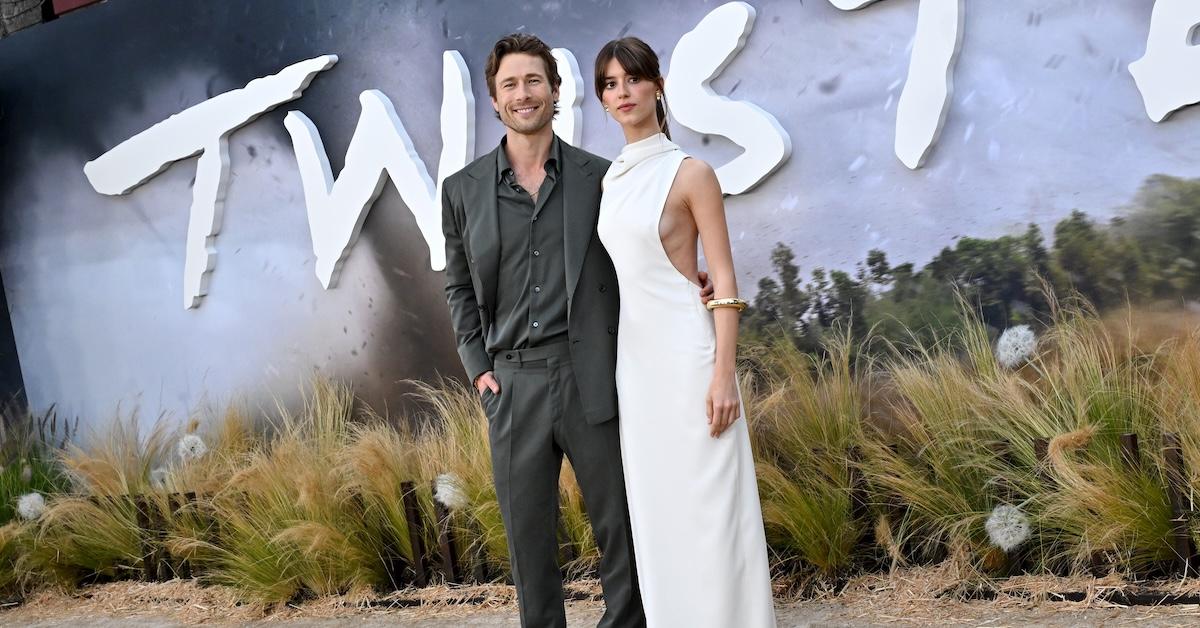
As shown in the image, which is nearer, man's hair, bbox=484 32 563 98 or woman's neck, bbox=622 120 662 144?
woman's neck, bbox=622 120 662 144

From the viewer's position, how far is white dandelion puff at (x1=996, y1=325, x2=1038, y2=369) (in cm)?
373

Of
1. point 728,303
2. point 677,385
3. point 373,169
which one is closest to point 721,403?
point 677,385

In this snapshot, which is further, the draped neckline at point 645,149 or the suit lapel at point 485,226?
the suit lapel at point 485,226

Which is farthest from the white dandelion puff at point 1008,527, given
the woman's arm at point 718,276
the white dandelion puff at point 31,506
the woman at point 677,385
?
the white dandelion puff at point 31,506

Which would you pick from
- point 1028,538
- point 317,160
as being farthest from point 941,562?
point 317,160

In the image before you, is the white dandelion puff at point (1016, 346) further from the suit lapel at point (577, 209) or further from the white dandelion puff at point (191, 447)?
the white dandelion puff at point (191, 447)

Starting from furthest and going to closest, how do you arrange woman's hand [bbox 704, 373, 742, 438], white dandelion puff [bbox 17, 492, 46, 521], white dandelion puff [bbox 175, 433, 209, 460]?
white dandelion puff [bbox 175, 433, 209, 460] < white dandelion puff [bbox 17, 492, 46, 521] < woman's hand [bbox 704, 373, 742, 438]

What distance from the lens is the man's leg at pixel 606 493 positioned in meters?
2.72

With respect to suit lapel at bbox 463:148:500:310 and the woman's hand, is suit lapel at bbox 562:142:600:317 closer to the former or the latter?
suit lapel at bbox 463:148:500:310

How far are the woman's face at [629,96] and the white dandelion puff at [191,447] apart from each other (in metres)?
3.51

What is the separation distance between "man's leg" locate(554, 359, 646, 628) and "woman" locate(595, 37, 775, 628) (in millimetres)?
93

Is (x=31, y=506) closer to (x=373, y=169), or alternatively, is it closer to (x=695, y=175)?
(x=373, y=169)

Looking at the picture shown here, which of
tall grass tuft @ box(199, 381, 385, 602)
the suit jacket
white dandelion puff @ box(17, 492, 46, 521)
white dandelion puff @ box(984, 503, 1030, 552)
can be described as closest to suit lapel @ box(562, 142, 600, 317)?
the suit jacket

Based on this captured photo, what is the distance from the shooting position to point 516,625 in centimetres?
375
